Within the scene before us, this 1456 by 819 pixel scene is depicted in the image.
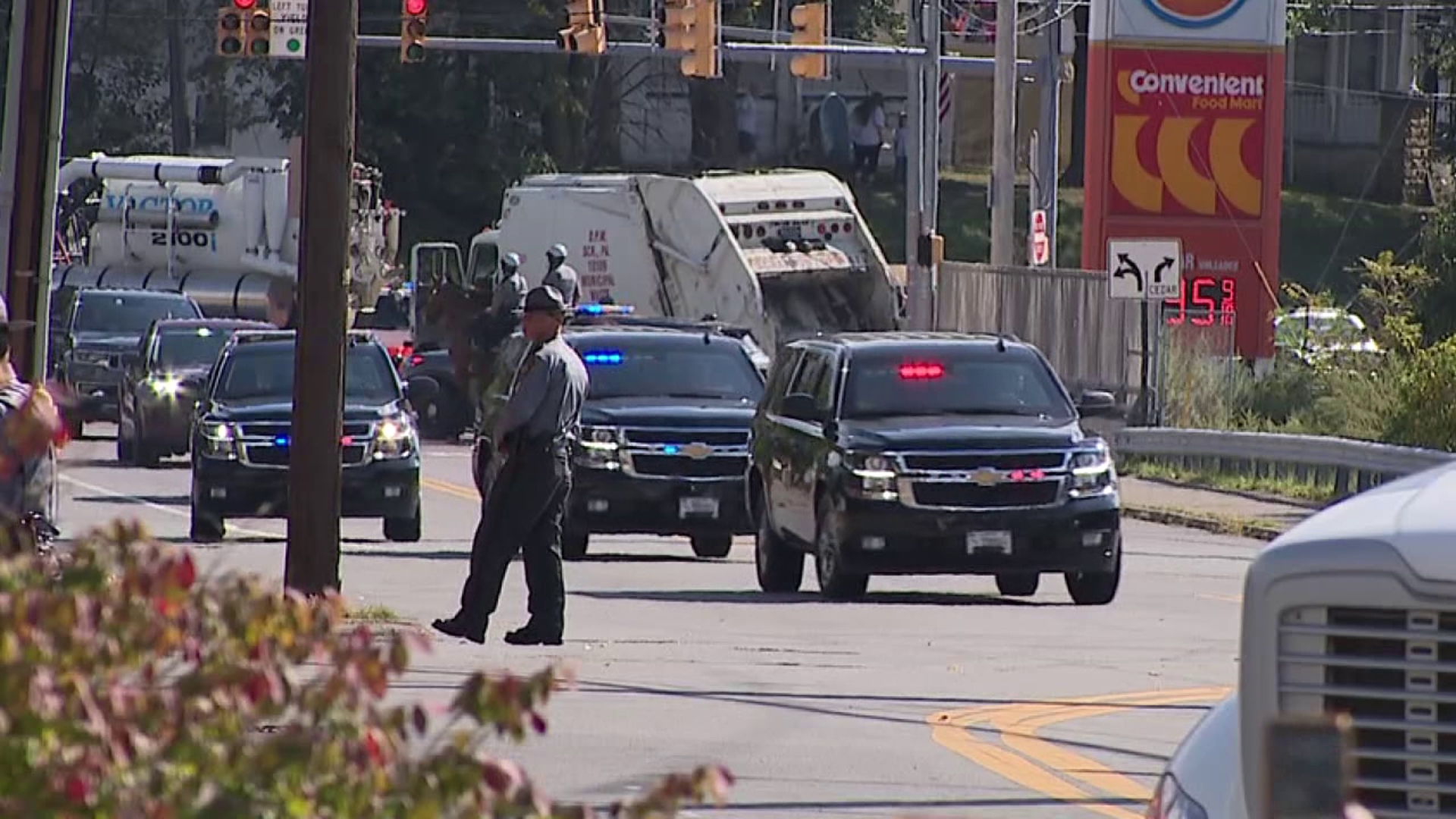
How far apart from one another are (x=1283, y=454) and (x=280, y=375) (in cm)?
920

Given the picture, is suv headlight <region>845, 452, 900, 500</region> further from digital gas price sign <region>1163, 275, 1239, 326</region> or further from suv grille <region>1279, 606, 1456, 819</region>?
digital gas price sign <region>1163, 275, 1239, 326</region>

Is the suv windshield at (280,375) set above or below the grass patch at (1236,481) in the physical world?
above

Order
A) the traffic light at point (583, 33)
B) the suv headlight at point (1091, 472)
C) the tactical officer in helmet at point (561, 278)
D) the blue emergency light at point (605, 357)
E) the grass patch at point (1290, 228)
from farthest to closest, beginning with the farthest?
1. the grass patch at point (1290, 228)
2. the traffic light at point (583, 33)
3. the tactical officer in helmet at point (561, 278)
4. the blue emergency light at point (605, 357)
5. the suv headlight at point (1091, 472)

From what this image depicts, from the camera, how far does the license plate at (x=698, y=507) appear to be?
902 inches

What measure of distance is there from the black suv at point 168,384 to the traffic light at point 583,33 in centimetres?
647

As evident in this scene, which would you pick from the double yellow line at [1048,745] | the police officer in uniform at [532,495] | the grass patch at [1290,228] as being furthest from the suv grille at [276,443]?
the grass patch at [1290,228]

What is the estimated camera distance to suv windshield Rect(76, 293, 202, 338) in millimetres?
41406

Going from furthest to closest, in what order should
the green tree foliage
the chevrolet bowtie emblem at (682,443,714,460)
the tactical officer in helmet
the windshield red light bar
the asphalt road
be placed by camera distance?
the tactical officer in helmet
the green tree foliage
the chevrolet bowtie emblem at (682,443,714,460)
the windshield red light bar
the asphalt road

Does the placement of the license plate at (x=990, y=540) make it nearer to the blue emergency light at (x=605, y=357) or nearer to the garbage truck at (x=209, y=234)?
the blue emergency light at (x=605, y=357)

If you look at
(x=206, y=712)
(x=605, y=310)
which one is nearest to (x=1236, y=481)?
(x=605, y=310)

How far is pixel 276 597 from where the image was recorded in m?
4.80

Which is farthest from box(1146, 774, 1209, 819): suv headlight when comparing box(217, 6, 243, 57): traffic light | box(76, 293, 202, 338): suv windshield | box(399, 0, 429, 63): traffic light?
box(76, 293, 202, 338): suv windshield

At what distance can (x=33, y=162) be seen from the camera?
18375 mm

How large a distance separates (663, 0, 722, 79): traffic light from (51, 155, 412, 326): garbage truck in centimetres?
955
